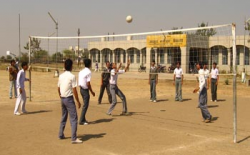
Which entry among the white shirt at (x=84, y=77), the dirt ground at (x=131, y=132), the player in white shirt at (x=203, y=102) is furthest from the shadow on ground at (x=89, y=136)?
the player in white shirt at (x=203, y=102)

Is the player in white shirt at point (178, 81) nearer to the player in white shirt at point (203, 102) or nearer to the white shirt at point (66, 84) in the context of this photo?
the player in white shirt at point (203, 102)

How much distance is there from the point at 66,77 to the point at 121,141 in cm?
185

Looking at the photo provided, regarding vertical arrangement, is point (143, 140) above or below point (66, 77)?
below

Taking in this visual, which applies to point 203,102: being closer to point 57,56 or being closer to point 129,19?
point 129,19

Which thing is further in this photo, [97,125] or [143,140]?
A: [97,125]

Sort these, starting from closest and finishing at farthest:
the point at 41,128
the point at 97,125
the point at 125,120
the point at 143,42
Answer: the point at 41,128, the point at 97,125, the point at 125,120, the point at 143,42

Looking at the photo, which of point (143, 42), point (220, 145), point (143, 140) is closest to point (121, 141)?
point (143, 140)

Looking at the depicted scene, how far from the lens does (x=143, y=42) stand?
37688 mm

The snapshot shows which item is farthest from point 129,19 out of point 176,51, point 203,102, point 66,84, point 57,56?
point 176,51

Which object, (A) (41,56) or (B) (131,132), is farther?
(A) (41,56)

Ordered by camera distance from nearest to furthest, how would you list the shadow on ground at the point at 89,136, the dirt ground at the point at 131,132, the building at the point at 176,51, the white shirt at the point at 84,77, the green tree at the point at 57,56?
1. the dirt ground at the point at 131,132
2. the shadow on ground at the point at 89,136
3. the white shirt at the point at 84,77
4. the green tree at the point at 57,56
5. the building at the point at 176,51

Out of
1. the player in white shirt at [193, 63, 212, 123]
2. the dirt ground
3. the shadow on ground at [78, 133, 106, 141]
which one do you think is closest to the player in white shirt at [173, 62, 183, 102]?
the dirt ground

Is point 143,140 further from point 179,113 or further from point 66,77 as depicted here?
point 179,113

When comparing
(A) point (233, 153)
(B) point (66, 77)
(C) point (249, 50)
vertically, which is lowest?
(A) point (233, 153)
